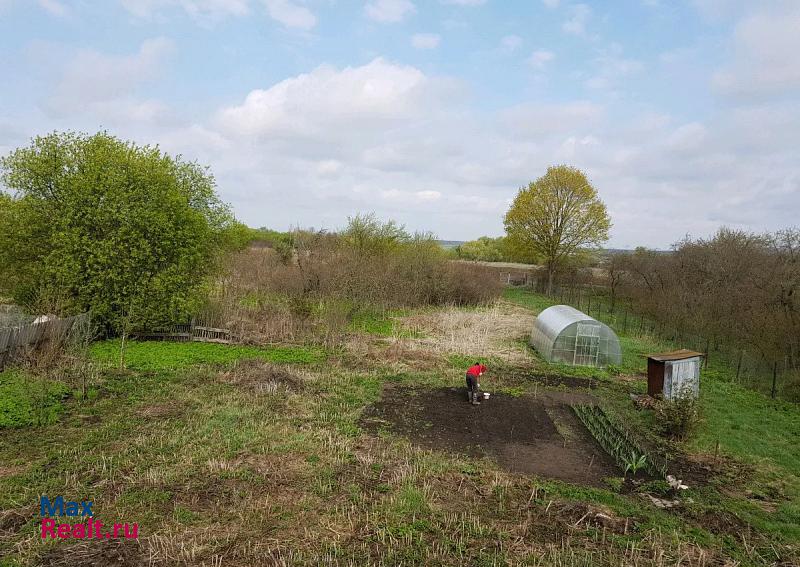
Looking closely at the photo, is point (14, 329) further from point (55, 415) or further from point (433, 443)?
point (433, 443)

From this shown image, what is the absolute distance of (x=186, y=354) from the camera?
14.9m

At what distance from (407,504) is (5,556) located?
4.79m

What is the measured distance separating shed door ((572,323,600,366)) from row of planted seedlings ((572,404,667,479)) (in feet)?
14.9

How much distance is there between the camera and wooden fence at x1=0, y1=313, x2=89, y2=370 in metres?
11.8

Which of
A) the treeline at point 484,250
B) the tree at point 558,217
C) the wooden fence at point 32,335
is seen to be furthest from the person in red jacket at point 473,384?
the treeline at point 484,250

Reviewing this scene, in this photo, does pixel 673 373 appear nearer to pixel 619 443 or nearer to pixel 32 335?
pixel 619 443

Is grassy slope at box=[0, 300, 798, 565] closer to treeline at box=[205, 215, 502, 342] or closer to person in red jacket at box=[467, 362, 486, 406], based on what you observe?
person in red jacket at box=[467, 362, 486, 406]

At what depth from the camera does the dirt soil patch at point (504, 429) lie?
27.6ft

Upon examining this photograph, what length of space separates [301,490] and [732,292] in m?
21.3

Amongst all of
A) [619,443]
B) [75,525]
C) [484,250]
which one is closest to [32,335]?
[75,525]

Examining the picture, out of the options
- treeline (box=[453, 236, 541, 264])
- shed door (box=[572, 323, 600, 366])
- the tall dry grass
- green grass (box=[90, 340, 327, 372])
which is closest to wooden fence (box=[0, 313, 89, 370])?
green grass (box=[90, 340, 327, 372])

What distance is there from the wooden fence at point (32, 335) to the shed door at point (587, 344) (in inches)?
605

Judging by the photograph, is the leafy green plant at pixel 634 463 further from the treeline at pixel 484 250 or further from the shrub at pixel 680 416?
the treeline at pixel 484 250

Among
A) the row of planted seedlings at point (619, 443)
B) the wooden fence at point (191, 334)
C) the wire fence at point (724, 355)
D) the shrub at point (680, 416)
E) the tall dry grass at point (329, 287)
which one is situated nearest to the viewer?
the row of planted seedlings at point (619, 443)
